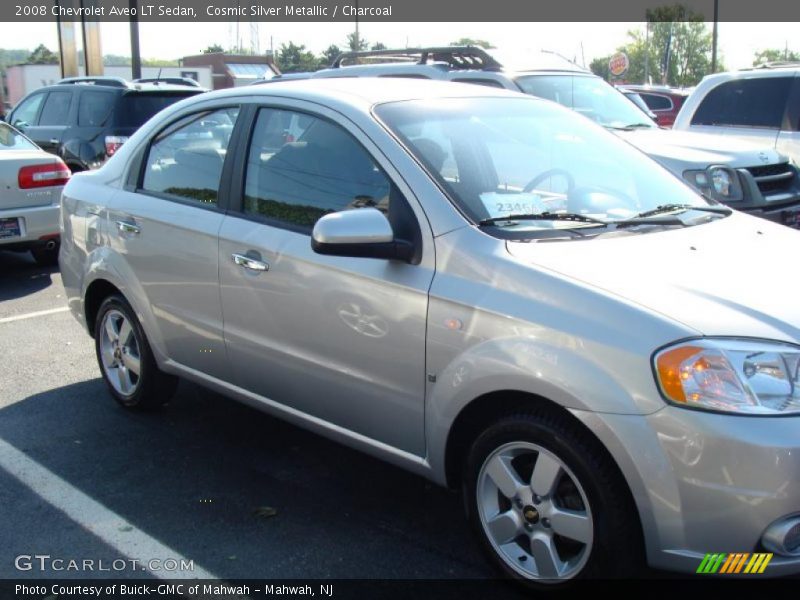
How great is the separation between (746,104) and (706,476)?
23.8ft

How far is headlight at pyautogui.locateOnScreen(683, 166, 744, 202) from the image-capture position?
Answer: 23.6 feet

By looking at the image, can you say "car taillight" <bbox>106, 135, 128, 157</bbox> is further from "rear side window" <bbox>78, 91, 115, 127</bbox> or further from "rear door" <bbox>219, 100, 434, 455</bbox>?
"rear door" <bbox>219, 100, 434, 455</bbox>

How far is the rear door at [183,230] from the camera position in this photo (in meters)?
4.23

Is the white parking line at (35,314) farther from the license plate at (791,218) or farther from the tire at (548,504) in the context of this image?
the license plate at (791,218)

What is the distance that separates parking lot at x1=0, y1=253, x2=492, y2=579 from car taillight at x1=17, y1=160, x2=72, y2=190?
3.30 meters

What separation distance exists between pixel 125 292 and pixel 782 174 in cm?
572

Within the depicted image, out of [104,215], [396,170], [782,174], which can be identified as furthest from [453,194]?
[782,174]

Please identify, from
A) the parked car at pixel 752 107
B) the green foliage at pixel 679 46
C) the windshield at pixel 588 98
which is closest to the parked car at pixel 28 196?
the windshield at pixel 588 98

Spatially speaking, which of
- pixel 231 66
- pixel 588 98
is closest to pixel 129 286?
pixel 588 98

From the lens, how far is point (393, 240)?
10.9 feet

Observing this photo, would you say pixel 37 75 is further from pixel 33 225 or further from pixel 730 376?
pixel 730 376

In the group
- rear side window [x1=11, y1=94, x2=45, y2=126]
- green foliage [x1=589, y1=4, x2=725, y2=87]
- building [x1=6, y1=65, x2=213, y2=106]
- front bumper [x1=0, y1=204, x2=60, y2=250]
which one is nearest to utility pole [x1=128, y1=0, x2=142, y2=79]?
rear side window [x1=11, y1=94, x2=45, y2=126]

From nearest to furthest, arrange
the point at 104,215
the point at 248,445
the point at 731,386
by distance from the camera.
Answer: the point at 731,386 → the point at 248,445 → the point at 104,215

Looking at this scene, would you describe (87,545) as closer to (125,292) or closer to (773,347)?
(125,292)
